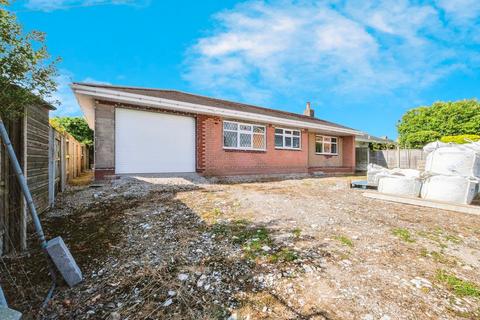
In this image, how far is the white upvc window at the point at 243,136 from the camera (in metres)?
11.5

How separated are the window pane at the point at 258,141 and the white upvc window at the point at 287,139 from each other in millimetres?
991

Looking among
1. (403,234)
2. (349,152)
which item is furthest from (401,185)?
(349,152)

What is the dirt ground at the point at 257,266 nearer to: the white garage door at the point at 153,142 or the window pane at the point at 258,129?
the white garage door at the point at 153,142

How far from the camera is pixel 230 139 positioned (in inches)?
459

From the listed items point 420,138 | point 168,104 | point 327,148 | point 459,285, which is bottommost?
point 459,285

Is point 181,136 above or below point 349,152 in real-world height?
above

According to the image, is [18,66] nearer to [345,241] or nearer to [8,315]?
[8,315]

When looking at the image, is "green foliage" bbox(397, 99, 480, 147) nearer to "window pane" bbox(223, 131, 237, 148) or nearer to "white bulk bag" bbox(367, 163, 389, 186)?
"white bulk bag" bbox(367, 163, 389, 186)

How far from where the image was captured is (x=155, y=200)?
18.9 feet

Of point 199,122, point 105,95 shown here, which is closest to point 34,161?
point 105,95

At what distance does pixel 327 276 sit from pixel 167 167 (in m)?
8.14

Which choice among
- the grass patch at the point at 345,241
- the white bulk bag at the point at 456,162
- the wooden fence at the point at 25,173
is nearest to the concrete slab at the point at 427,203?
the white bulk bag at the point at 456,162

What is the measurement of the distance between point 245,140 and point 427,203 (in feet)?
25.7

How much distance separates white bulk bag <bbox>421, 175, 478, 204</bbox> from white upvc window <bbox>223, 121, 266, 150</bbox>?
297 inches
